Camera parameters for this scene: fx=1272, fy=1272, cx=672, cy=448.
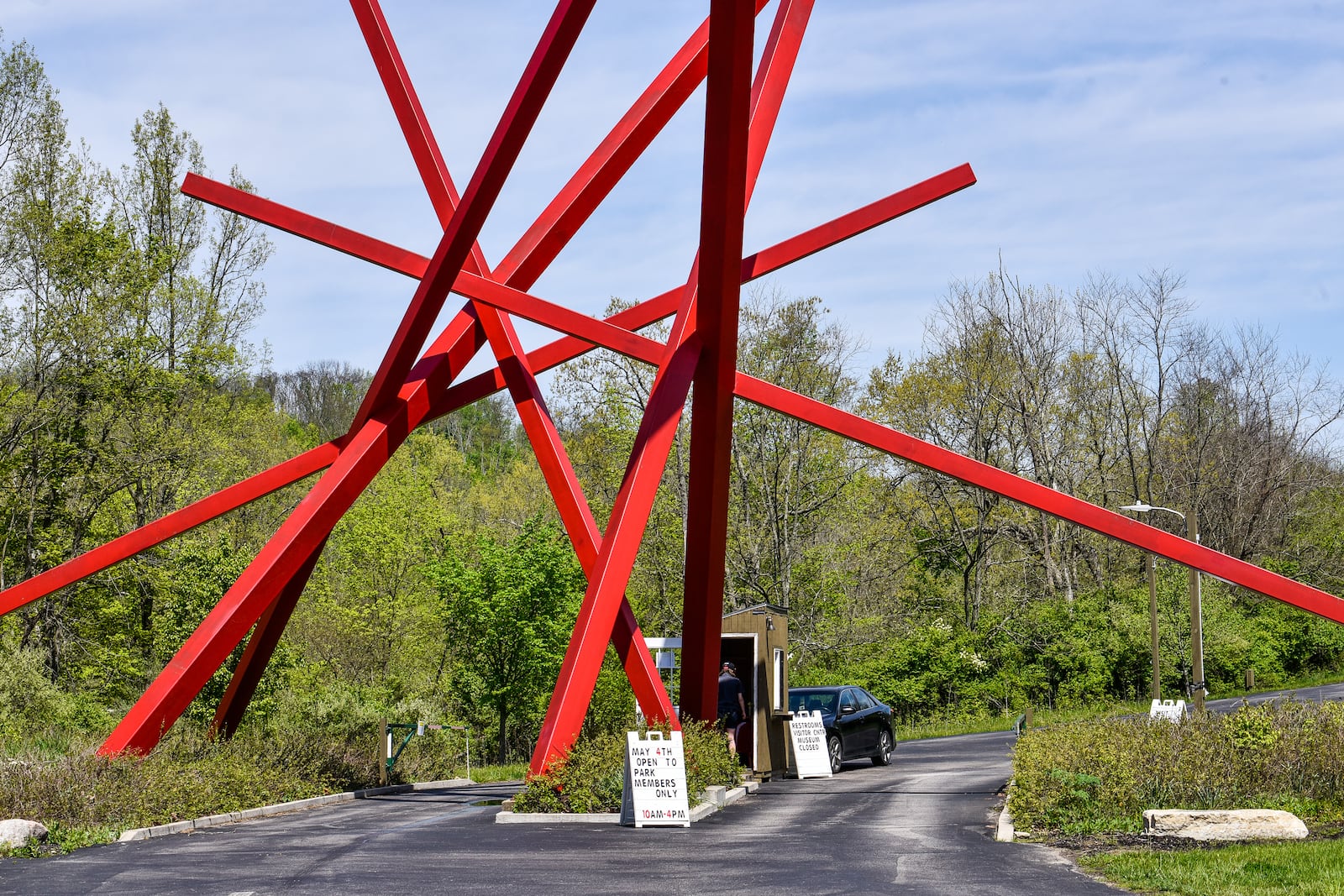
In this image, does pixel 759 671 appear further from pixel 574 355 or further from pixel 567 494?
pixel 574 355

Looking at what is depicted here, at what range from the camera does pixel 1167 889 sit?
8.59 metres

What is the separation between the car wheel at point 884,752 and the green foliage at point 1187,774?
35.9 feet

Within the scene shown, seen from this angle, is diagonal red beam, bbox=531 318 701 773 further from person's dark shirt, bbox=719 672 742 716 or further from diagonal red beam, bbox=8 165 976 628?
person's dark shirt, bbox=719 672 742 716

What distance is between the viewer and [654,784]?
13.1m

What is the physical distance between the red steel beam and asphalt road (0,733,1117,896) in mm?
2191

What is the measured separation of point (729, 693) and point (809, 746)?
104 inches

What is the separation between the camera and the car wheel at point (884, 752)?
2442cm

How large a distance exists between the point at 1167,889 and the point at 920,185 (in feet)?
33.2

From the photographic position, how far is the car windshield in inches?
909

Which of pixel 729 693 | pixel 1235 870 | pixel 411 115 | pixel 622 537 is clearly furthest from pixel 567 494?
pixel 1235 870

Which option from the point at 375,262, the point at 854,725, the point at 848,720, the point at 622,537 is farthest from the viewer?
the point at 854,725

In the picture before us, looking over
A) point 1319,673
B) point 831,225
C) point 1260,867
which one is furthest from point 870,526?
point 1260,867

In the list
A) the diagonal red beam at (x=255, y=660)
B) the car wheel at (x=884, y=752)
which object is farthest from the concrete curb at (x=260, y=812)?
the car wheel at (x=884, y=752)

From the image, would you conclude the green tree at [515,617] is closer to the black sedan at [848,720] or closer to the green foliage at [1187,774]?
the black sedan at [848,720]
